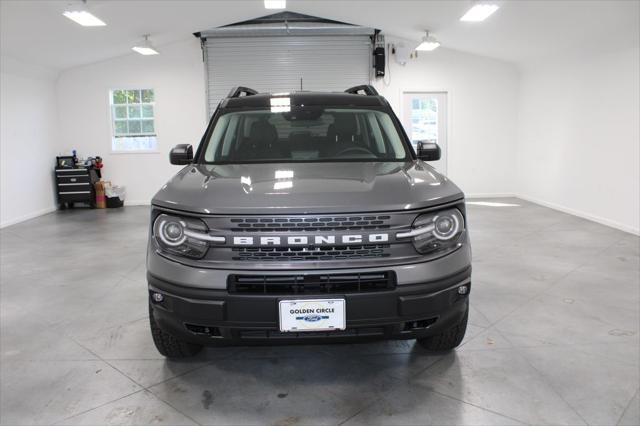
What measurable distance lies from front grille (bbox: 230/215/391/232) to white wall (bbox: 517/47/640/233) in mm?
5643

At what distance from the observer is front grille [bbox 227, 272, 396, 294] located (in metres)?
1.93

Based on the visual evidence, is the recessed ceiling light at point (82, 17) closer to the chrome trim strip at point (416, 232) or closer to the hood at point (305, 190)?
the hood at point (305, 190)

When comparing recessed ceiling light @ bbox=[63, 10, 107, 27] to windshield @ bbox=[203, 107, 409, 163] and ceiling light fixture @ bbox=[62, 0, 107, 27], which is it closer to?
ceiling light fixture @ bbox=[62, 0, 107, 27]

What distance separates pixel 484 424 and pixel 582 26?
642 centimetres

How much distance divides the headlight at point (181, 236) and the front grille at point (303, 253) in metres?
0.15

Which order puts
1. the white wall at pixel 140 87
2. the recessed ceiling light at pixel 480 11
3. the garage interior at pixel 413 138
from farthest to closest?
the white wall at pixel 140 87
the recessed ceiling light at pixel 480 11
the garage interior at pixel 413 138

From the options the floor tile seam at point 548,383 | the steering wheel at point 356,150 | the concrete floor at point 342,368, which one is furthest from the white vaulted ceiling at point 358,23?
the floor tile seam at point 548,383

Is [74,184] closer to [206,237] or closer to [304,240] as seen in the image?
[206,237]

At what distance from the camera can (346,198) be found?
6.63ft

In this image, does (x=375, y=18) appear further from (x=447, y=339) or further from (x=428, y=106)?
(x=447, y=339)

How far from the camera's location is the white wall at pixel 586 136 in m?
6.32

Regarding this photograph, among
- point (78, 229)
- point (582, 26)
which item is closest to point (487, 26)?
point (582, 26)

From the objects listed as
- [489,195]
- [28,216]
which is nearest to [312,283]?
[28,216]

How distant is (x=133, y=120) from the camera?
10.2 meters
